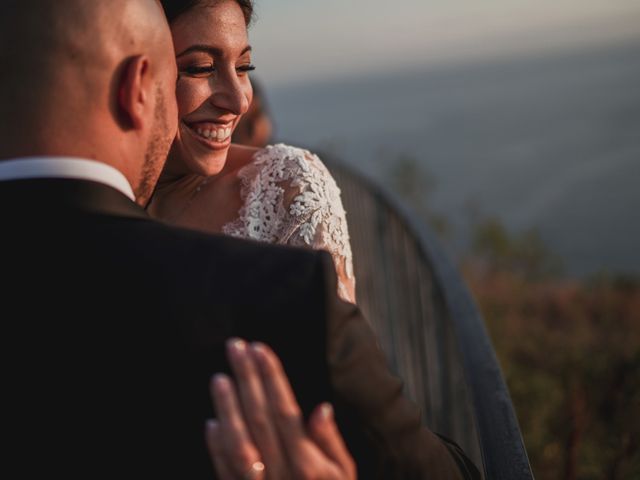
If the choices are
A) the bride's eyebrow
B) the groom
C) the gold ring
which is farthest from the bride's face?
the gold ring

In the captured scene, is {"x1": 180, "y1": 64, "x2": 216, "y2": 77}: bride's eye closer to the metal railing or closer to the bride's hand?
the metal railing

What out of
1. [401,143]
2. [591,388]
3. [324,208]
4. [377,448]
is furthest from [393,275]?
[401,143]

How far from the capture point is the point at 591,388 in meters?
6.26

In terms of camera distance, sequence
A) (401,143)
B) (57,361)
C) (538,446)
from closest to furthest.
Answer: (57,361) < (538,446) < (401,143)

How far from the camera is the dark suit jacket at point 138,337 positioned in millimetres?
1303

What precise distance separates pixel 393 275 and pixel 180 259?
403 cm

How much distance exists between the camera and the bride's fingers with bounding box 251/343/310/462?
1232 mm

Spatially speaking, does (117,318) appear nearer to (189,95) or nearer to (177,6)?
(189,95)

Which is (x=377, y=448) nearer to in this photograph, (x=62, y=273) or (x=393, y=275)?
(x=62, y=273)

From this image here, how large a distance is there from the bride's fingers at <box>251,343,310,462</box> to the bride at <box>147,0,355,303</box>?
1.32m

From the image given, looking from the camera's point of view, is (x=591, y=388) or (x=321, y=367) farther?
(x=591, y=388)

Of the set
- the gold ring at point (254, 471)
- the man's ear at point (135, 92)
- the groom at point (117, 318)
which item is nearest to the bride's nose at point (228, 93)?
the man's ear at point (135, 92)

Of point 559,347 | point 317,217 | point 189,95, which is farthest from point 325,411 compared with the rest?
point 559,347

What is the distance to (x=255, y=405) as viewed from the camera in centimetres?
124
